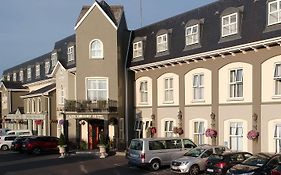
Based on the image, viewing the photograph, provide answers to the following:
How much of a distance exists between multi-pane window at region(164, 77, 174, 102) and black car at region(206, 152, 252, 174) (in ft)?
37.2

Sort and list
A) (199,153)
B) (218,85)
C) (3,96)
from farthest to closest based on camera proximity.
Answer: (3,96) < (218,85) < (199,153)

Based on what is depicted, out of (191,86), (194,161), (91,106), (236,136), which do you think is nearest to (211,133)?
(236,136)

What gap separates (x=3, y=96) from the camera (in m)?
65.1

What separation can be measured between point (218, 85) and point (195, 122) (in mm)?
3683

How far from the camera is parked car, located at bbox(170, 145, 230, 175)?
75.3ft

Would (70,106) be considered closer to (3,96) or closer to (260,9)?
(260,9)

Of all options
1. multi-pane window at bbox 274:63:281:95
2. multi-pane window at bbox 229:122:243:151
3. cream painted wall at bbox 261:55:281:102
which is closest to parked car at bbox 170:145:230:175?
multi-pane window at bbox 229:122:243:151

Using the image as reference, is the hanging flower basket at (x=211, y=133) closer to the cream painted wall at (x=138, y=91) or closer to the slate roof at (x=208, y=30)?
the slate roof at (x=208, y=30)

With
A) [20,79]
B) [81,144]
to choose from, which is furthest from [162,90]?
[20,79]

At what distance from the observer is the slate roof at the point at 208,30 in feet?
85.1

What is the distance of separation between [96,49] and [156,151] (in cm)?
1465

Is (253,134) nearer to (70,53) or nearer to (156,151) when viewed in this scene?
(156,151)

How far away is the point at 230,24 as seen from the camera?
28.1 meters

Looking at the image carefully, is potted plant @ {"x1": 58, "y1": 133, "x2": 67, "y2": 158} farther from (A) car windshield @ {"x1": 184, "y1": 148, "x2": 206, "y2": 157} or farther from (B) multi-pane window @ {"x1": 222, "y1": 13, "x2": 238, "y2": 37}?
(B) multi-pane window @ {"x1": 222, "y1": 13, "x2": 238, "y2": 37}
